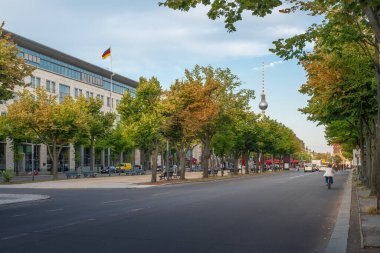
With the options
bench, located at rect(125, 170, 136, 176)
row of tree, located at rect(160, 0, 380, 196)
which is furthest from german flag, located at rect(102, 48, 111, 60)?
row of tree, located at rect(160, 0, 380, 196)

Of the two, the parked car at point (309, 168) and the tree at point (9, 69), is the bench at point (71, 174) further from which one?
the parked car at point (309, 168)

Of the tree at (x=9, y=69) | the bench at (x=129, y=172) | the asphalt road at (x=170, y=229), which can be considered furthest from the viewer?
the bench at (x=129, y=172)

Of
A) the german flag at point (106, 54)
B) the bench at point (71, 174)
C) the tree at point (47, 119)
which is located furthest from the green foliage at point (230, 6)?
the german flag at point (106, 54)

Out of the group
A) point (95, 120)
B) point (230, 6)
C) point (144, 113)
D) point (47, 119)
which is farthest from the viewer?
point (95, 120)

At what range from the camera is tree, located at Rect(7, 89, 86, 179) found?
4850 centimetres

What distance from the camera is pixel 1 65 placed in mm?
21797

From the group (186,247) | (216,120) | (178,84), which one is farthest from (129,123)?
(186,247)

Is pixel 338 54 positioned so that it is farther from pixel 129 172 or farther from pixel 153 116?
pixel 129 172

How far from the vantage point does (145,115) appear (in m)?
40.4

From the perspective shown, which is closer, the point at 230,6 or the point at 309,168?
the point at 230,6

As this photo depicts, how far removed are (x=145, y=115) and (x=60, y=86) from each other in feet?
146

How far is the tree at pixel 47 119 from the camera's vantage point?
159 ft

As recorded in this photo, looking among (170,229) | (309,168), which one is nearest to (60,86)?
(309,168)

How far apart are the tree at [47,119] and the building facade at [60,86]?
8010mm
